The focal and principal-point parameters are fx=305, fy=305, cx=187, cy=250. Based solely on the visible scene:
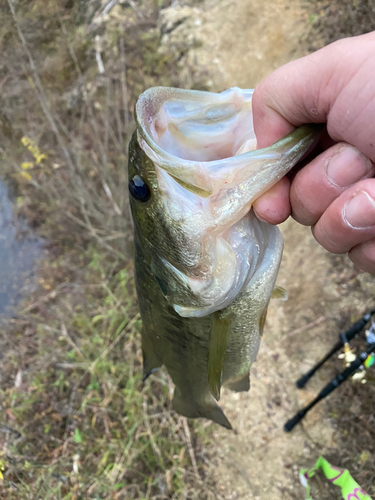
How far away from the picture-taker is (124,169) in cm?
423

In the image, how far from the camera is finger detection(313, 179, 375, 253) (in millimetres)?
861

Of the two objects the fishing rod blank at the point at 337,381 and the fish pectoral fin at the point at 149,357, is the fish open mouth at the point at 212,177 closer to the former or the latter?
the fish pectoral fin at the point at 149,357

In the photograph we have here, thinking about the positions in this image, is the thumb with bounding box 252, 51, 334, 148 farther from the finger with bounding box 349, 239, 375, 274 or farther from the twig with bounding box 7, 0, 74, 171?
the twig with bounding box 7, 0, 74, 171

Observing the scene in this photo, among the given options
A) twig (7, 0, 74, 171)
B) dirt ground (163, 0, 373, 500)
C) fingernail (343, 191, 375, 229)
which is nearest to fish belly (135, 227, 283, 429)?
fingernail (343, 191, 375, 229)

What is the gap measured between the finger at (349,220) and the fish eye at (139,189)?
599 mm

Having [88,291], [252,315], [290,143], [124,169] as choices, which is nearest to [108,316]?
[88,291]

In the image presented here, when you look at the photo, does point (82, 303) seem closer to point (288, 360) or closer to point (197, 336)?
point (288, 360)

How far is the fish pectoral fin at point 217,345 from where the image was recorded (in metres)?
1.25

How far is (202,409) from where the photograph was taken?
6.48 feet

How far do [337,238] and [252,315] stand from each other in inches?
19.8

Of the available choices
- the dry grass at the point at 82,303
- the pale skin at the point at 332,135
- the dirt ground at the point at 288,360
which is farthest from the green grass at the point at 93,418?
the pale skin at the point at 332,135

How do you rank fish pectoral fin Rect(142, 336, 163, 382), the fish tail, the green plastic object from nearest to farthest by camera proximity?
1. fish pectoral fin Rect(142, 336, 163, 382)
2. the fish tail
3. the green plastic object

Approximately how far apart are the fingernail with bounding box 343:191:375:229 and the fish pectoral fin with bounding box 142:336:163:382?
4.11 feet

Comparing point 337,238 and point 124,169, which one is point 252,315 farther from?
point 124,169
